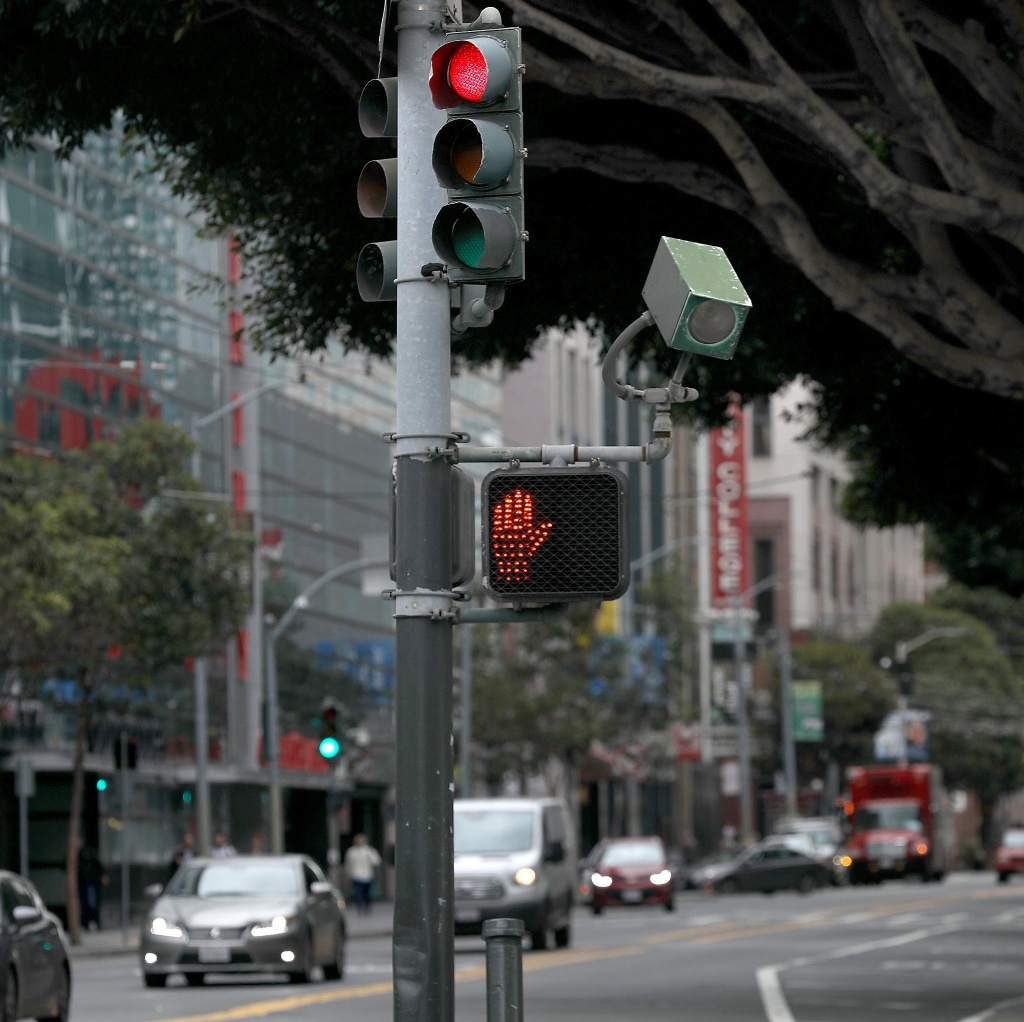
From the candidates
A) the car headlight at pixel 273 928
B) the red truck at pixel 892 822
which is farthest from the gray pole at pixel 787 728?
the car headlight at pixel 273 928

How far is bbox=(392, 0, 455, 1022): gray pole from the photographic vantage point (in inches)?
310

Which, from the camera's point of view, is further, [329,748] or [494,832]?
[329,748]

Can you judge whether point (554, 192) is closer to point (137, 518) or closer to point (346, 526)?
point (137, 518)

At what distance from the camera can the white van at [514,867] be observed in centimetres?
3072

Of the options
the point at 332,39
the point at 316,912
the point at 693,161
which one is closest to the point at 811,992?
the point at 316,912

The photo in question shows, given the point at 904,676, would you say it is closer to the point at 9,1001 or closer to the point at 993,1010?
the point at 993,1010

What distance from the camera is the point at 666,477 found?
8456cm

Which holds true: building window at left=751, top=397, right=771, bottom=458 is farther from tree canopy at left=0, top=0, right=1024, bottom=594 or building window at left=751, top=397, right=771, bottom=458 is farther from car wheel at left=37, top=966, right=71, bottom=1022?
car wheel at left=37, top=966, right=71, bottom=1022

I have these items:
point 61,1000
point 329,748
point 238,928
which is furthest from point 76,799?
point 61,1000

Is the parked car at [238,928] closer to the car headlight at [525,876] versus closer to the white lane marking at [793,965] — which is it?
the white lane marking at [793,965]

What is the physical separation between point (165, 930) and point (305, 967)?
4.81 ft

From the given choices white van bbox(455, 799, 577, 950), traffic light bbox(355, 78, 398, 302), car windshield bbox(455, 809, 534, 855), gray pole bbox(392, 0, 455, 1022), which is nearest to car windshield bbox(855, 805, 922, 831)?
white van bbox(455, 799, 577, 950)

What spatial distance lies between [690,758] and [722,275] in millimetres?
63663

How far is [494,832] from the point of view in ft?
104
